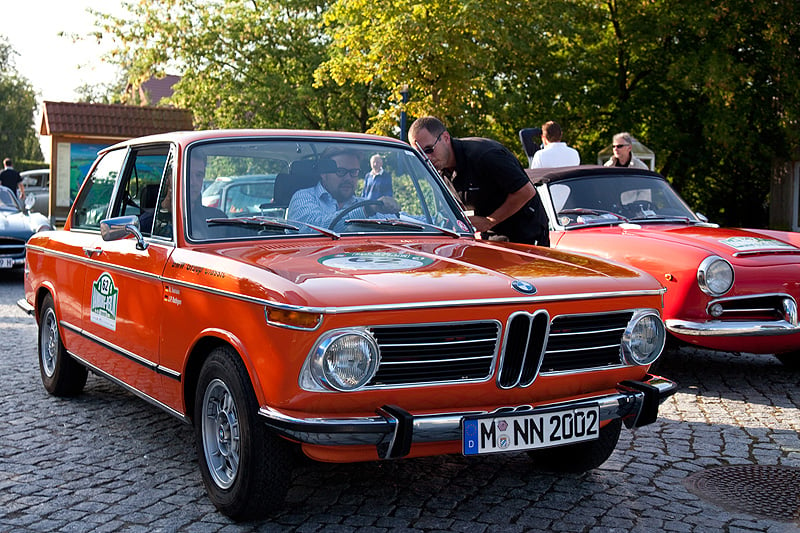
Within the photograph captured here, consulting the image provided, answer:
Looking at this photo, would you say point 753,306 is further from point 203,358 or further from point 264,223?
point 203,358

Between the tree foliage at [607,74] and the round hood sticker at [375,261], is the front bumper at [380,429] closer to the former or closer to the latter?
the round hood sticker at [375,261]

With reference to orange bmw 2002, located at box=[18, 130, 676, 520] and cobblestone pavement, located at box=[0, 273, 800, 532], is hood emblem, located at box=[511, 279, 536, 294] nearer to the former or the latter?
orange bmw 2002, located at box=[18, 130, 676, 520]

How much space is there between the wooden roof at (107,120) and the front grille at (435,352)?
2231 centimetres

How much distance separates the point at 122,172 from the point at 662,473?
12.0ft

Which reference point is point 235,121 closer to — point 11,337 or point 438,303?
point 11,337

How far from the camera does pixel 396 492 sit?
15.3 ft

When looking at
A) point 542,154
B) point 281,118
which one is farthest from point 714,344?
point 281,118

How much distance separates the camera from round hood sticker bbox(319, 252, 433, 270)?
414cm

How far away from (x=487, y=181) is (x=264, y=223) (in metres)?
2.31

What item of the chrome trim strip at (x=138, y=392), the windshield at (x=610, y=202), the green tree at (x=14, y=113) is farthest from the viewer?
the green tree at (x=14, y=113)

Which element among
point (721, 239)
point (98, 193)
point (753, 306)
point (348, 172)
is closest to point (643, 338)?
point (348, 172)

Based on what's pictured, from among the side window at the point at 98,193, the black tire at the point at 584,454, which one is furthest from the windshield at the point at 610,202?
the side window at the point at 98,193

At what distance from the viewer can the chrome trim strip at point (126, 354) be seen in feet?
15.3

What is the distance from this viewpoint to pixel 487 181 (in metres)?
6.76
